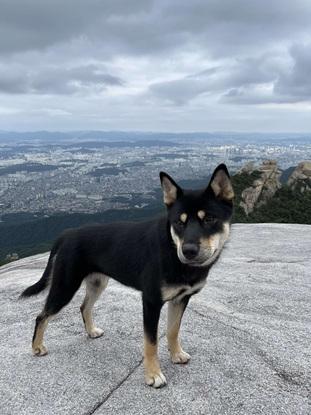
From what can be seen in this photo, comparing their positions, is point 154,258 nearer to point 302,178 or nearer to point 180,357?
point 180,357

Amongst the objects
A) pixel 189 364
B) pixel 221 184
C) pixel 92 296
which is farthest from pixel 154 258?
pixel 92 296

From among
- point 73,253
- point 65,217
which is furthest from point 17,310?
point 65,217

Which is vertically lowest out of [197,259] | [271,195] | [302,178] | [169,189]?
[271,195]

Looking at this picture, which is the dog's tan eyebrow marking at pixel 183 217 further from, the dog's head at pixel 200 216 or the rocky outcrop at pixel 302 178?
the rocky outcrop at pixel 302 178

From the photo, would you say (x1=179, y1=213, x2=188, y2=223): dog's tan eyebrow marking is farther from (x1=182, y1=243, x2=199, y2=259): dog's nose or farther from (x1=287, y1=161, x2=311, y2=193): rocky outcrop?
(x1=287, y1=161, x2=311, y2=193): rocky outcrop

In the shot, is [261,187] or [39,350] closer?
[39,350]

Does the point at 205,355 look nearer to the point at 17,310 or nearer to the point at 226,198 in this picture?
the point at 226,198

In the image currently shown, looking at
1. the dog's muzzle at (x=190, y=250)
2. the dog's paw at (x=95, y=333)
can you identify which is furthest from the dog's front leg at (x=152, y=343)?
the dog's paw at (x=95, y=333)

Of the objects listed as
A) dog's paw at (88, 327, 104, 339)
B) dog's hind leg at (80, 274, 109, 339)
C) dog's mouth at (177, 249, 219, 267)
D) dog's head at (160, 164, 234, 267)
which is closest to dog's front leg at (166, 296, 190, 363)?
dog's head at (160, 164, 234, 267)
